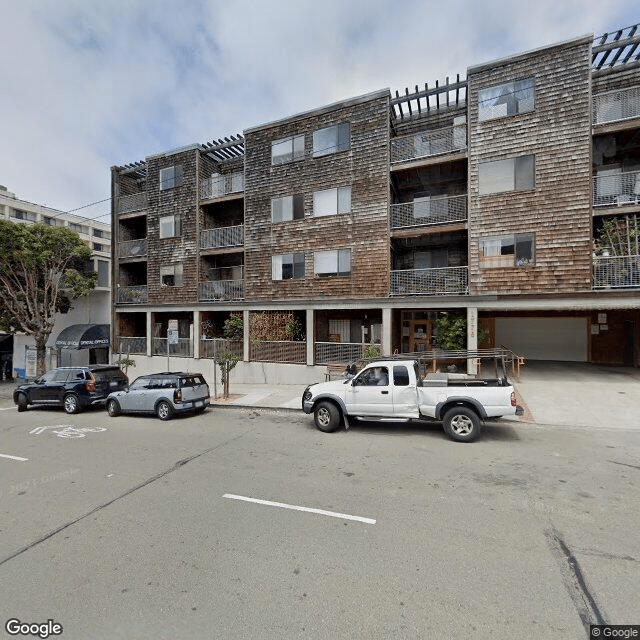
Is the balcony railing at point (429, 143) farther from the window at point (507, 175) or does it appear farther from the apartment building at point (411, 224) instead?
the window at point (507, 175)

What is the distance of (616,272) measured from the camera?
13180 millimetres

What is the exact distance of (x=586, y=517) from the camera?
183 inches

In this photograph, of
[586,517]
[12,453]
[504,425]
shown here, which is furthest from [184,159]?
[586,517]

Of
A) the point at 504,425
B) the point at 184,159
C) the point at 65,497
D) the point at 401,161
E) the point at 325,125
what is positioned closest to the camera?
the point at 65,497

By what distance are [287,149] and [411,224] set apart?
788cm

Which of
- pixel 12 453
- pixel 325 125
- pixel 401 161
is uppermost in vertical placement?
pixel 325 125

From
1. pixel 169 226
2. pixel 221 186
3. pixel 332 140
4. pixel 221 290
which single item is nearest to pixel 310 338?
pixel 221 290

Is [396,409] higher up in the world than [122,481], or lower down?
higher up

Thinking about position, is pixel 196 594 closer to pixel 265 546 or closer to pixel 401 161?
pixel 265 546

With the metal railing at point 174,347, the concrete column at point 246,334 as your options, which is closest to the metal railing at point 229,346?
the concrete column at point 246,334

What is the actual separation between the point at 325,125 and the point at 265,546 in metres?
18.4

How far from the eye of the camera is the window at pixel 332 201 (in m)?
17.2

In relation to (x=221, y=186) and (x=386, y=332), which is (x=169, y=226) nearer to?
(x=221, y=186)

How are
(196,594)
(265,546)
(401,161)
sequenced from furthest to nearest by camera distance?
(401,161) < (265,546) < (196,594)
